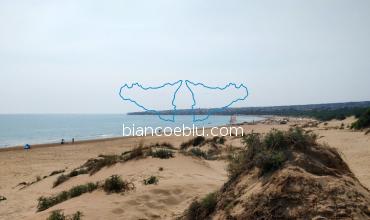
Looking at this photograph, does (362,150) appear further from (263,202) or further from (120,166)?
(263,202)

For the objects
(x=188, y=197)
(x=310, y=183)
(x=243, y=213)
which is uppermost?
(x=310, y=183)

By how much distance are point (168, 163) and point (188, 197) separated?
4.22 m

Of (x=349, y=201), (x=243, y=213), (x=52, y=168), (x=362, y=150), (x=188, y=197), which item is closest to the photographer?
(x=349, y=201)

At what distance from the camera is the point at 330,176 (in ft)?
18.2

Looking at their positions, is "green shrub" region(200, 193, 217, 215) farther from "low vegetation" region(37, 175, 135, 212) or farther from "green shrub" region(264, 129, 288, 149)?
"low vegetation" region(37, 175, 135, 212)

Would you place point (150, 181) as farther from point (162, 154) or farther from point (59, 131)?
point (59, 131)

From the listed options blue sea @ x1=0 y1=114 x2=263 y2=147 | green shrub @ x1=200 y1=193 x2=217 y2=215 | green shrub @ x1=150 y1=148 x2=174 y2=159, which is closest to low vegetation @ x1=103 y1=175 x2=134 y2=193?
green shrub @ x1=200 y1=193 x2=217 y2=215

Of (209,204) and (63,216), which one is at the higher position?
(209,204)

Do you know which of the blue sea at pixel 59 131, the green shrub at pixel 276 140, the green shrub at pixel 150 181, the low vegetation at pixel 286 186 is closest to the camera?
the low vegetation at pixel 286 186

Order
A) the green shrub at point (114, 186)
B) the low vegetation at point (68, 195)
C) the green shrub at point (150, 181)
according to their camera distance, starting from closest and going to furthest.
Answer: the green shrub at point (114, 186)
the low vegetation at point (68, 195)
the green shrub at point (150, 181)


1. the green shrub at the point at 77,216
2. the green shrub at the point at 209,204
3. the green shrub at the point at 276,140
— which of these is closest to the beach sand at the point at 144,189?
the green shrub at the point at 77,216

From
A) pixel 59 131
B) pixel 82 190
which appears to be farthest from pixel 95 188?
pixel 59 131

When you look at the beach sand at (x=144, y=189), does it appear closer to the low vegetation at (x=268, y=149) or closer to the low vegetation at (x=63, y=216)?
the low vegetation at (x=63, y=216)

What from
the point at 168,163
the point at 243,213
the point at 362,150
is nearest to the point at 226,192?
the point at 243,213
